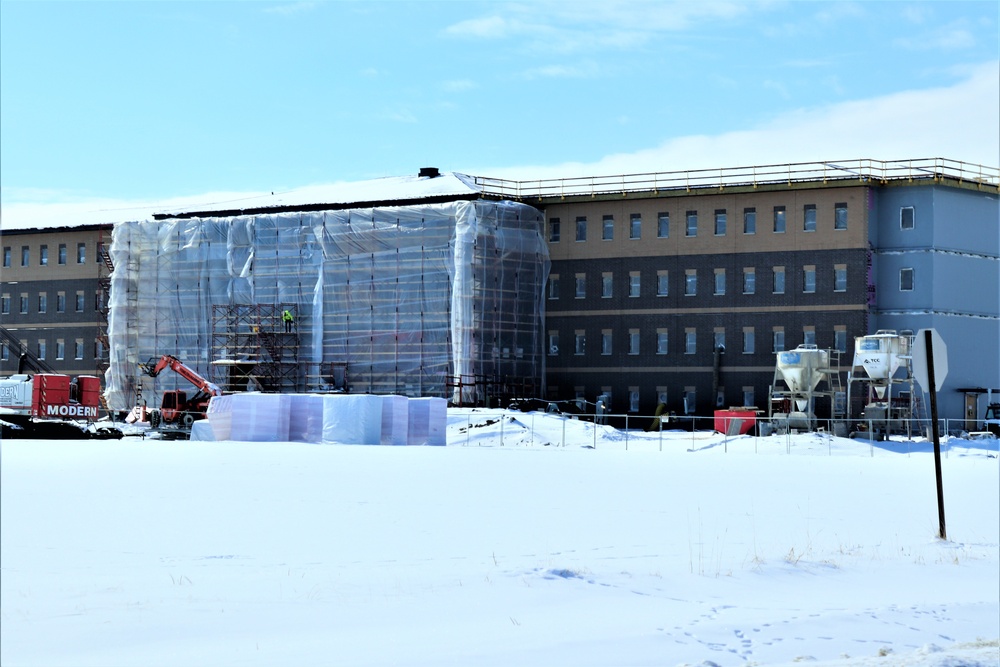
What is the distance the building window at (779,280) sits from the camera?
6306 cm

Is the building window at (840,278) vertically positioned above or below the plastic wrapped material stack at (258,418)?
above

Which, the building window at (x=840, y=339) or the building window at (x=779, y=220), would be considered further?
the building window at (x=779, y=220)

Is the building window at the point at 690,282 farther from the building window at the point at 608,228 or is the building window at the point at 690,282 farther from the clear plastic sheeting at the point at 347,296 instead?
the clear plastic sheeting at the point at 347,296

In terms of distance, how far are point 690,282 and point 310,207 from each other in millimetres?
21730

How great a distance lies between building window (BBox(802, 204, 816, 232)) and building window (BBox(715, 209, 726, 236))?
4.03 meters

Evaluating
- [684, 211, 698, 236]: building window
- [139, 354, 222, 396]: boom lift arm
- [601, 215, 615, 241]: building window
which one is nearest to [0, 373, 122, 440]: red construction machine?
[139, 354, 222, 396]: boom lift arm

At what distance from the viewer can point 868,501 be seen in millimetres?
25844

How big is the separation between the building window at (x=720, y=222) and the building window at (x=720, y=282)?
200cm

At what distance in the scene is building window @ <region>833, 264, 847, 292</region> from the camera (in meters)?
61.9

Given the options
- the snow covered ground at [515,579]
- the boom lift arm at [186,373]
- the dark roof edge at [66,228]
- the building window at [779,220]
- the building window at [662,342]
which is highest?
the dark roof edge at [66,228]

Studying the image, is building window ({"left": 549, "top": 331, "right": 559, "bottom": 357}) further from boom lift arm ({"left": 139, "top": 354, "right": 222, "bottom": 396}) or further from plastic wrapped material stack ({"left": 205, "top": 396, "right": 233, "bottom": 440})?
plastic wrapped material stack ({"left": 205, "top": 396, "right": 233, "bottom": 440})

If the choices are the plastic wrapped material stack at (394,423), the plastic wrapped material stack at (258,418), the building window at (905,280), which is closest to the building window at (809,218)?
the building window at (905,280)

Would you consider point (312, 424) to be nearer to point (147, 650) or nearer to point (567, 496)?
point (567, 496)

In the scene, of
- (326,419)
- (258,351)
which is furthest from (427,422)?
(258,351)
